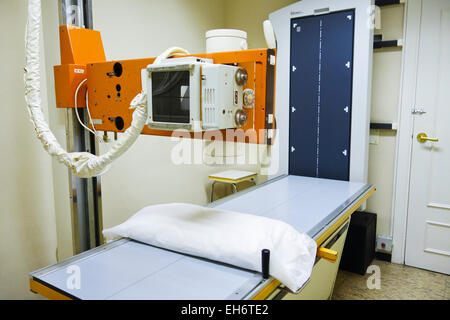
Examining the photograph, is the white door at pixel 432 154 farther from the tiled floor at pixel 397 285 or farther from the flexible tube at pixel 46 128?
the flexible tube at pixel 46 128

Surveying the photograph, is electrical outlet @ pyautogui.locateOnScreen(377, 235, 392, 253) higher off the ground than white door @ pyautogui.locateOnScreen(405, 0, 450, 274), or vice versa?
white door @ pyautogui.locateOnScreen(405, 0, 450, 274)

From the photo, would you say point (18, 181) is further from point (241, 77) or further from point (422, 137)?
point (422, 137)

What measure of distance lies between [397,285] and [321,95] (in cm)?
→ 163

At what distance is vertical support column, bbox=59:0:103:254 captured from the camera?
1536mm

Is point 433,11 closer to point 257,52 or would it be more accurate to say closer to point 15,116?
point 257,52

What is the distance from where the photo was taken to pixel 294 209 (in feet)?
6.62

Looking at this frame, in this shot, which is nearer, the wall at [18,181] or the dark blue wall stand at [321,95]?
the wall at [18,181]

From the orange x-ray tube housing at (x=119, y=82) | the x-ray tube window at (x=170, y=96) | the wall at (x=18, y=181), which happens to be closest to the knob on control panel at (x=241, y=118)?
the orange x-ray tube housing at (x=119, y=82)

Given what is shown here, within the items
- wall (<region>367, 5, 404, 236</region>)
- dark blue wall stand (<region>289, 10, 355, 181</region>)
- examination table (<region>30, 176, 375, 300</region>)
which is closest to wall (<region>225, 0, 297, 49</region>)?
dark blue wall stand (<region>289, 10, 355, 181</region>)

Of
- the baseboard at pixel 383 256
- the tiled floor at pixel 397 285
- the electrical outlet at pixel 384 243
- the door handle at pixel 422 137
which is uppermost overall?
the door handle at pixel 422 137

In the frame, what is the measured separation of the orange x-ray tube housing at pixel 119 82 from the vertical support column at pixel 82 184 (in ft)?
0.30

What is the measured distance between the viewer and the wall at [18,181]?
2.13m

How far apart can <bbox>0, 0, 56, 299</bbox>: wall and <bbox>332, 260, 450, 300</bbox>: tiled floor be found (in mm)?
2144

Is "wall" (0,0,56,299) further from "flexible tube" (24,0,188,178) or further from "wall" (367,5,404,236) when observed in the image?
"wall" (367,5,404,236)
